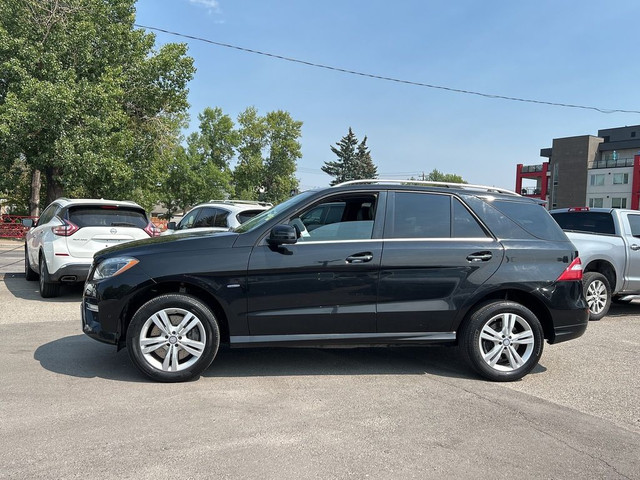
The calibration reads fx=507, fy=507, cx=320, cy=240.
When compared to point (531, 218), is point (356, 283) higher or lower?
lower

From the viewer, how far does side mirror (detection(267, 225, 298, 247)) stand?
4.30 metres

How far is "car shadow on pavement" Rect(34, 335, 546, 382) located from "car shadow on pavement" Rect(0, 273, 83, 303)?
299 centimetres

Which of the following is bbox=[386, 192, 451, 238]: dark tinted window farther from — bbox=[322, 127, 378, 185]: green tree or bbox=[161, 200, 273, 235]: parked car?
bbox=[322, 127, 378, 185]: green tree

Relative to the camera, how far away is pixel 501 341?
184 inches

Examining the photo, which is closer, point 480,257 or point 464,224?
point 480,257

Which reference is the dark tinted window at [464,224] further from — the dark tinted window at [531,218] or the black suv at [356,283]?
the dark tinted window at [531,218]

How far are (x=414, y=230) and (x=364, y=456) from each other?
7.25 ft

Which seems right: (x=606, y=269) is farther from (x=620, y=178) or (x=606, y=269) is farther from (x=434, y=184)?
(x=620, y=178)

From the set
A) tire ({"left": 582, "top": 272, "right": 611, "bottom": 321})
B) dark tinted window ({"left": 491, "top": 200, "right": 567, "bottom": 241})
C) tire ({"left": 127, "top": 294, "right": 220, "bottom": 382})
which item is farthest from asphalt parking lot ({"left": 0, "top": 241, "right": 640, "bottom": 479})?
tire ({"left": 582, "top": 272, "right": 611, "bottom": 321})

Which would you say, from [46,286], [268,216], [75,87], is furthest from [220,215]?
[75,87]

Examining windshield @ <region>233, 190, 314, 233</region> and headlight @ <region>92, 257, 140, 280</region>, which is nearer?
headlight @ <region>92, 257, 140, 280</region>

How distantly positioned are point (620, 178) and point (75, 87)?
6201 centimetres

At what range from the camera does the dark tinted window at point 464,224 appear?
15.6ft

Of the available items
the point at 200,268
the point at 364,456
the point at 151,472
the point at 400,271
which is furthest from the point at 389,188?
the point at 151,472
